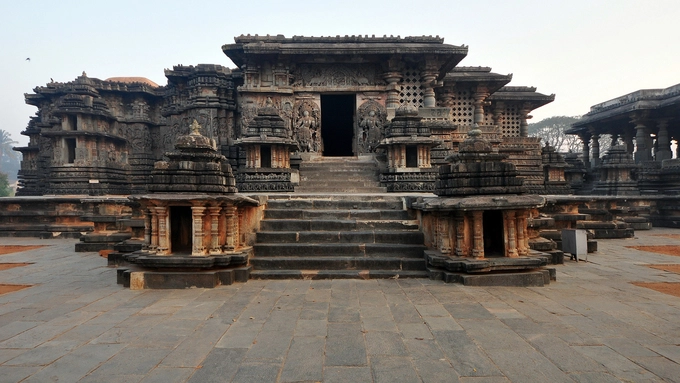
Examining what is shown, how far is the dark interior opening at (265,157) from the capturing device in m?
12.1

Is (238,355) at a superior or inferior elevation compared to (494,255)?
inferior

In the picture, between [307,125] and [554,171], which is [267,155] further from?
[554,171]

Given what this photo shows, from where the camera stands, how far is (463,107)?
18469mm

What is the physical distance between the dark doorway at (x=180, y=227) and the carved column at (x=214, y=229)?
77cm

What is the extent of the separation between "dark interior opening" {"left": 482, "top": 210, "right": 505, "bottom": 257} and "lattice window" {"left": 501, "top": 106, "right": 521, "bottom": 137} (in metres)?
16.5

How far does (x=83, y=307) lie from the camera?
14.6ft

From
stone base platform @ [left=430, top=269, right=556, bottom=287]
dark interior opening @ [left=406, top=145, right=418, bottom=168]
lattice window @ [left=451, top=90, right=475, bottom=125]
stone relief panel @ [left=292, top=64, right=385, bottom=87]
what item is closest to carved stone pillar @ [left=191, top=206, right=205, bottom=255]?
stone base platform @ [left=430, top=269, right=556, bottom=287]

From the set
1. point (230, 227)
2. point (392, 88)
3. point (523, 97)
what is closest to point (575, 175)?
point (523, 97)

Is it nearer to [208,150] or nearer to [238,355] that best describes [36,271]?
[208,150]

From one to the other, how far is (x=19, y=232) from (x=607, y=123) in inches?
1350

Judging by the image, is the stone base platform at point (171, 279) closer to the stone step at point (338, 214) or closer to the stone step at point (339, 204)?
the stone step at point (338, 214)

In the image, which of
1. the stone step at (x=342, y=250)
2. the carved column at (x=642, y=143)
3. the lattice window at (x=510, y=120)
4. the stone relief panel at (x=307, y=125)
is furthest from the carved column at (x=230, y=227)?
the carved column at (x=642, y=143)

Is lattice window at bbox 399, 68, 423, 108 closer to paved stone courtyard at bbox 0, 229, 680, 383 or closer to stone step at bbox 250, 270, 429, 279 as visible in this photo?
stone step at bbox 250, 270, 429, 279

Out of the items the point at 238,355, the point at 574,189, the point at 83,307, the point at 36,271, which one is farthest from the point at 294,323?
the point at 574,189
